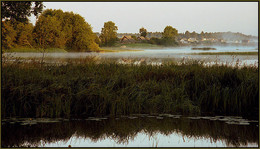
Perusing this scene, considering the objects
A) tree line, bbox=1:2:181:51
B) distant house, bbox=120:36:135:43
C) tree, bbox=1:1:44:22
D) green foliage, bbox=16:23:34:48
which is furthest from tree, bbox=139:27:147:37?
tree, bbox=1:1:44:22

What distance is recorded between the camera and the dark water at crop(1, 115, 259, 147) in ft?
16.7

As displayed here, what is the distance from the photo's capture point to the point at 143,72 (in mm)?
10367

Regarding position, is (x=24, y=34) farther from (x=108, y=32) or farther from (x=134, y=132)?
(x=134, y=132)

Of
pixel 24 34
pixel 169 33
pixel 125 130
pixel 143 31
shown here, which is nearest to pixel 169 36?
pixel 169 33

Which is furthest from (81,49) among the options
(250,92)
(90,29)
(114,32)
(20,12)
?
(250,92)

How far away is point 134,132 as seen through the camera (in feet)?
18.6

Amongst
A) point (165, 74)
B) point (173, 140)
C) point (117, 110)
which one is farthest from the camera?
point (165, 74)

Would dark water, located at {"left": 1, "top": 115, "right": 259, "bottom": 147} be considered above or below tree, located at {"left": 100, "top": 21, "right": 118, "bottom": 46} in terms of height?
below

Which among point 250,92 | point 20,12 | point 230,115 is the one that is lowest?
point 230,115

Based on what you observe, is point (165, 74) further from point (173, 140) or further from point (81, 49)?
point (81, 49)

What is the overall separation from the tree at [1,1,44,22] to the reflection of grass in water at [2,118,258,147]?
7.15 m

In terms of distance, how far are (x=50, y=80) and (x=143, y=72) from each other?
3671 mm

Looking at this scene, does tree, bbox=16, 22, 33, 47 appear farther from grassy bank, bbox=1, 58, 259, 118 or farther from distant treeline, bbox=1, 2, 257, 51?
grassy bank, bbox=1, 58, 259, 118

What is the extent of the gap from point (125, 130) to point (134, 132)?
0.23 m
